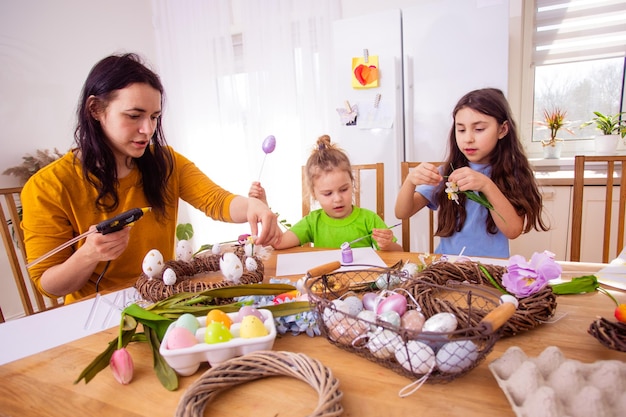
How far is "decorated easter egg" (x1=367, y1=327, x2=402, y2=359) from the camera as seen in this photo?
0.49 meters

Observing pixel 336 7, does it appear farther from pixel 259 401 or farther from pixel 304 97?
pixel 259 401

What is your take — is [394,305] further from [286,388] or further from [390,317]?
[286,388]

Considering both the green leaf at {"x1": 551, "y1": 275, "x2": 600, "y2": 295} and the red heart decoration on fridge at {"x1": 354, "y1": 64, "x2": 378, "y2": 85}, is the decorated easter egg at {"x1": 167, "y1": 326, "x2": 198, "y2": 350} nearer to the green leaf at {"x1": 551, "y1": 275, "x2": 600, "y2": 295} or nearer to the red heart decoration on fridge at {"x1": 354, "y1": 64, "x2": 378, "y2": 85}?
the green leaf at {"x1": 551, "y1": 275, "x2": 600, "y2": 295}

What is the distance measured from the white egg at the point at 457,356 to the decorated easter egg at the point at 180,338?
34 centimetres

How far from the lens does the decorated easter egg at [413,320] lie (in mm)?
521

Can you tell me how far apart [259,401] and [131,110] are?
887 mm

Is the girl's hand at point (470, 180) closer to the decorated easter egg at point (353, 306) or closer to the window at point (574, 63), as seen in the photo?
the decorated easter egg at point (353, 306)

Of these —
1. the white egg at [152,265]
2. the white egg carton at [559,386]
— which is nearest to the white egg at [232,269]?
the white egg at [152,265]

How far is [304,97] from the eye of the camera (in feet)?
9.43

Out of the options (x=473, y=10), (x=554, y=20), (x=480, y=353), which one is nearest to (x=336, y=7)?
(x=473, y=10)

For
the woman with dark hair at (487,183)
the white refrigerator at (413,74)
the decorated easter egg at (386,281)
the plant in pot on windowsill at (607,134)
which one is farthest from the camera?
the plant in pot on windowsill at (607,134)

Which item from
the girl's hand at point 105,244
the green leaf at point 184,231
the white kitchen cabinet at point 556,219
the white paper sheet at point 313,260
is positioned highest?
the girl's hand at point 105,244

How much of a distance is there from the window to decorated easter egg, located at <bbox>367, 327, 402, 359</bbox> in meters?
2.58

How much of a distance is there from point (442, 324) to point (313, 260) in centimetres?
62
